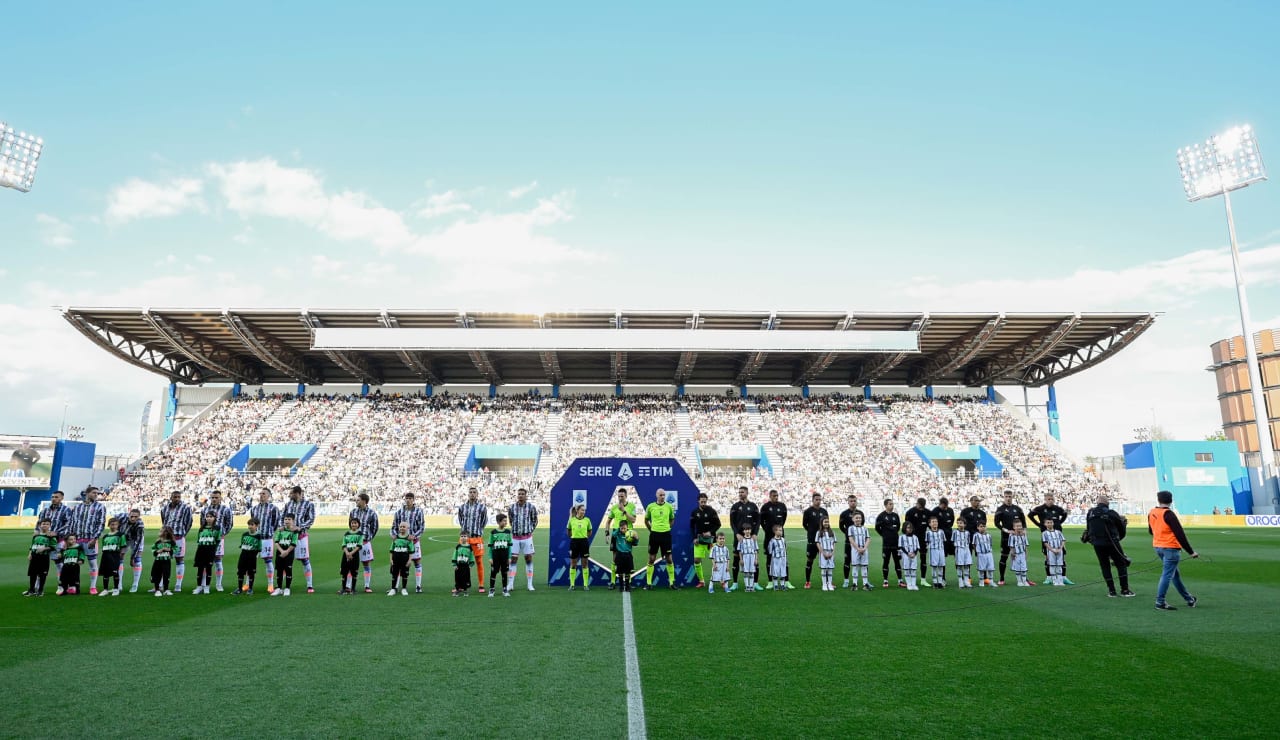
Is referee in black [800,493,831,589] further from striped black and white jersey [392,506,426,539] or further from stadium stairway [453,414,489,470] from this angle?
stadium stairway [453,414,489,470]

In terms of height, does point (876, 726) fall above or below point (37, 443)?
below

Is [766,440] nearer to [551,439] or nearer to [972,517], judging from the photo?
[551,439]

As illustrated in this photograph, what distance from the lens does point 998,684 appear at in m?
6.09

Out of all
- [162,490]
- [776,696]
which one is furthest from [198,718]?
[162,490]

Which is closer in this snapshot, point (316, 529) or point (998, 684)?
point (998, 684)

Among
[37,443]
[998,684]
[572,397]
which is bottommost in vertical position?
[998,684]

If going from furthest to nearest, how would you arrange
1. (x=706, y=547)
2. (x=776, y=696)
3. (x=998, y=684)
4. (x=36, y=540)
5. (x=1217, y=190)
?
(x=1217, y=190) < (x=706, y=547) < (x=36, y=540) < (x=998, y=684) < (x=776, y=696)

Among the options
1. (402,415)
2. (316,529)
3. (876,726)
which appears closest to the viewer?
(876,726)

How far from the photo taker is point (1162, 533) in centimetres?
995

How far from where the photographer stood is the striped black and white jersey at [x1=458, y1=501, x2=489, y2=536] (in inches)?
497

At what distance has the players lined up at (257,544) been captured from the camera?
1231cm

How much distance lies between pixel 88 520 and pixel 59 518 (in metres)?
0.43

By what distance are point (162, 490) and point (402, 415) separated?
13.5 metres

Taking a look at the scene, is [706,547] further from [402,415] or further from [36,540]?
[402,415]
